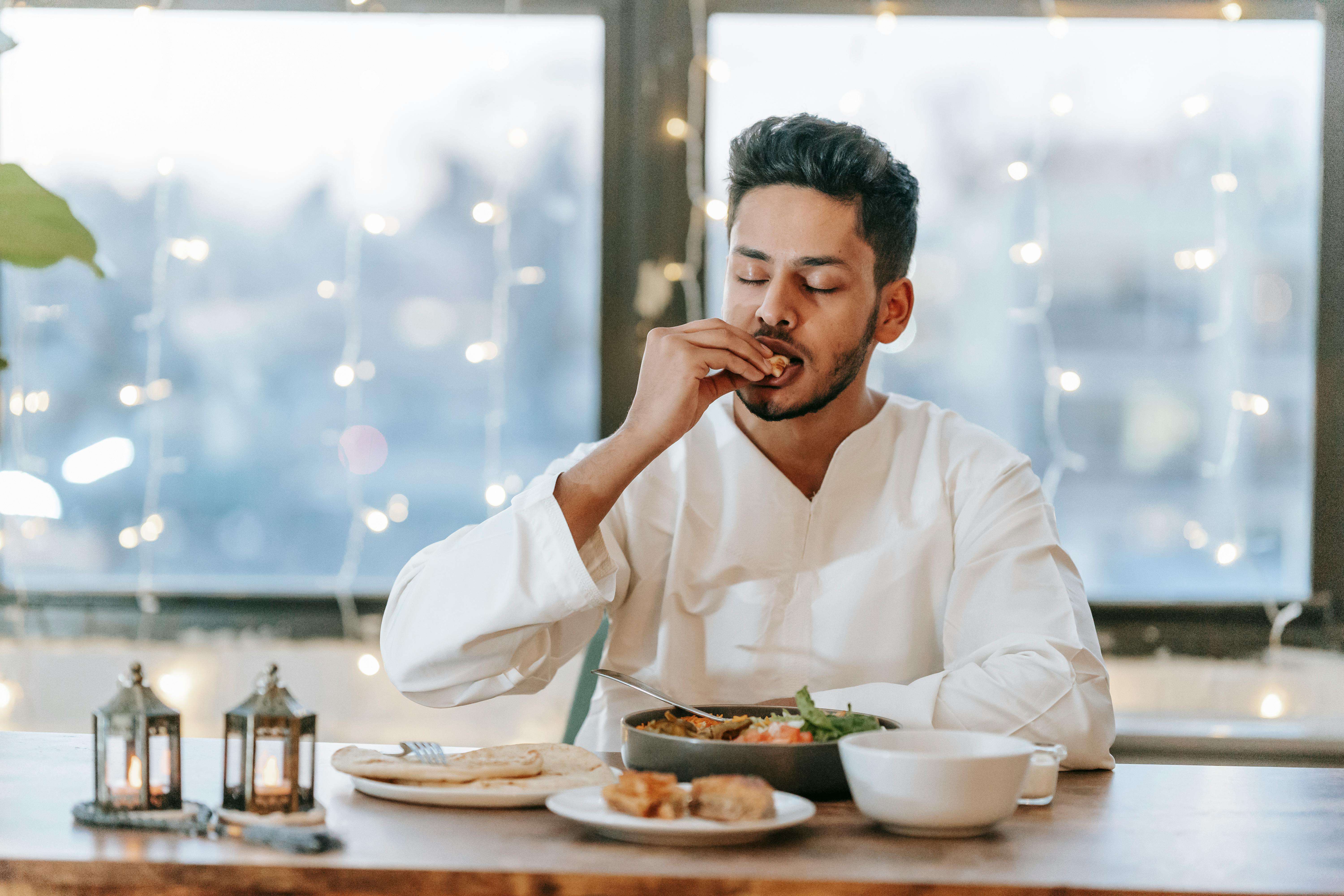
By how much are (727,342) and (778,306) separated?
0.36 ft

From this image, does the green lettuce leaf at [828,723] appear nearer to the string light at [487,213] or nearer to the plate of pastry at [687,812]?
the plate of pastry at [687,812]

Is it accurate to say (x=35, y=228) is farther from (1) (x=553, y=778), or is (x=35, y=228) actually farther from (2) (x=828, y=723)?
(2) (x=828, y=723)

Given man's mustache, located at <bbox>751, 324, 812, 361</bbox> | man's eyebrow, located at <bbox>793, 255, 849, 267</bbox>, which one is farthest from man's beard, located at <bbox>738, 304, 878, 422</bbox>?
man's eyebrow, located at <bbox>793, 255, 849, 267</bbox>

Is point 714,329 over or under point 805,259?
under

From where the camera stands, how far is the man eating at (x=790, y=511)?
1520 mm

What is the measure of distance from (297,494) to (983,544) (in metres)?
1.77

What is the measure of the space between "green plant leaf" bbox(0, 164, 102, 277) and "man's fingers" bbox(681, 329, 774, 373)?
779 mm

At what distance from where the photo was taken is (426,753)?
1193 mm

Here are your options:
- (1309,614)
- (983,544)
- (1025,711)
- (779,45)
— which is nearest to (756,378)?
(983,544)

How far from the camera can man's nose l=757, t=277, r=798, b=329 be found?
1.65m

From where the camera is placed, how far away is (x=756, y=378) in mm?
1624

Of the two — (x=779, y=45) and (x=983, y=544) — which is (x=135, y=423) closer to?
(x=779, y=45)

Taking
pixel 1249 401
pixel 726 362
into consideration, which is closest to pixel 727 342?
pixel 726 362

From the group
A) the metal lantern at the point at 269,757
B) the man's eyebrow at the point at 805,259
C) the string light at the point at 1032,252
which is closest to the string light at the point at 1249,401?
the string light at the point at 1032,252
